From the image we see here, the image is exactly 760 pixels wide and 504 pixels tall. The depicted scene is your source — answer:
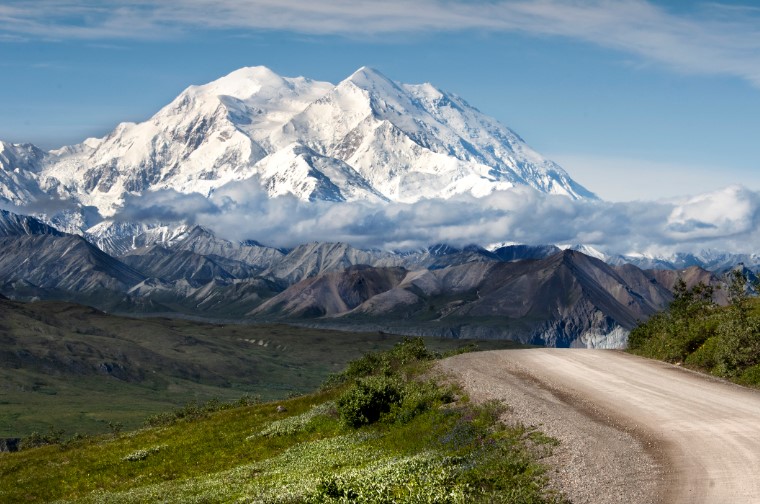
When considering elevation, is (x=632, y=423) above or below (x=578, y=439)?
above

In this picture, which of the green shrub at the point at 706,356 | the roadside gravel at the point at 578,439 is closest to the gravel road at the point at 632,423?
the roadside gravel at the point at 578,439

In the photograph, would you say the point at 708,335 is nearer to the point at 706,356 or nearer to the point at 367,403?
the point at 706,356

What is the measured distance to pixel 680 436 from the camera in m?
35.4

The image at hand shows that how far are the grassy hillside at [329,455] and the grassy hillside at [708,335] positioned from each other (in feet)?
48.2

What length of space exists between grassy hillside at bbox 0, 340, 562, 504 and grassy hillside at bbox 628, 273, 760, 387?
14.7 m

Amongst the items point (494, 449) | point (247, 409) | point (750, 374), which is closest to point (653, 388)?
point (750, 374)

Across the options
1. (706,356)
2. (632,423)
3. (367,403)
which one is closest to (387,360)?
(367,403)

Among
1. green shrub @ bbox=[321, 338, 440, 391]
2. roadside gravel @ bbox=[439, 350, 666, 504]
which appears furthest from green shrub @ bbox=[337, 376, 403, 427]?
green shrub @ bbox=[321, 338, 440, 391]

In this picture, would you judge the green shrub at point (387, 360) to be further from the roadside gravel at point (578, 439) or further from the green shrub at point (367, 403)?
the green shrub at point (367, 403)

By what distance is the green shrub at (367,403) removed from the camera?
153 feet

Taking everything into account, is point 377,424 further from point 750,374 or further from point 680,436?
point 750,374

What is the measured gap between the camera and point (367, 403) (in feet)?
153

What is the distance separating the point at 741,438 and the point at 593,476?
7.09 metres

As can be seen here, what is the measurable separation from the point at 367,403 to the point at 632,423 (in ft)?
42.2
